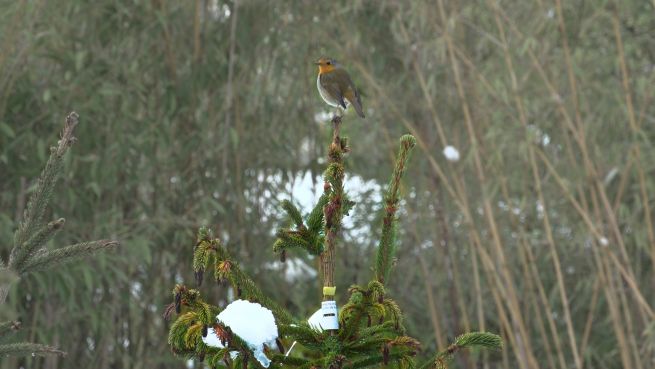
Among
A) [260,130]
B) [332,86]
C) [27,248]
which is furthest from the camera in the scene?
[260,130]

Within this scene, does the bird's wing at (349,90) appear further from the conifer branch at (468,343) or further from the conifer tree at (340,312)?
Answer: the conifer branch at (468,343)

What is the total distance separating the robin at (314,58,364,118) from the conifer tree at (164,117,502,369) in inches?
29.2

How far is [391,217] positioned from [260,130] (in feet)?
8.97

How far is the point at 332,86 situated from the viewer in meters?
1.95

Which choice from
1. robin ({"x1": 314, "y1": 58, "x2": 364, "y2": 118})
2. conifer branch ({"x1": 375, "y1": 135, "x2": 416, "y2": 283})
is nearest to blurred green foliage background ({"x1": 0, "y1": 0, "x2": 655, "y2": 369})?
robin ({"x1": 314, "y1": 58, "x2": 364, "y2": 118})

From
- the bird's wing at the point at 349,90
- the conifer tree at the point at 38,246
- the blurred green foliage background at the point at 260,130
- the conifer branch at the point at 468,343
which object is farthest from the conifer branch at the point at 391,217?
the blurred green foliage background at the point at 260,130

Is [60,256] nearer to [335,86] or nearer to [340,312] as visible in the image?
[340,312]

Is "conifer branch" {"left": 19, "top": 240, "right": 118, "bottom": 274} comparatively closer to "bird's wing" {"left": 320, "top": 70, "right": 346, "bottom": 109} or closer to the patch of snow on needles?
the patch of snow on needles

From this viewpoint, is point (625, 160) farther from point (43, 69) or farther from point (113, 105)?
point (43, 69)

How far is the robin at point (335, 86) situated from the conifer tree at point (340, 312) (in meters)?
0.74

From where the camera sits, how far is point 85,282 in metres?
3.37

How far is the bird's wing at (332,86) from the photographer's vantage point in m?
1.92

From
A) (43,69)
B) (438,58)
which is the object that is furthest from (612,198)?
(43,69)

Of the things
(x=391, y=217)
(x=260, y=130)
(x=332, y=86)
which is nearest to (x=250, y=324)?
(x=391, y=217)
